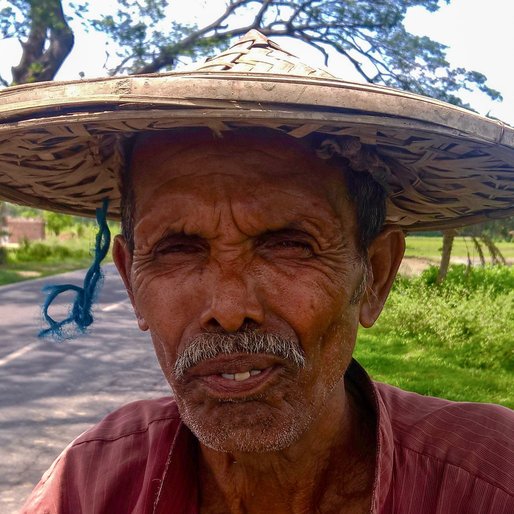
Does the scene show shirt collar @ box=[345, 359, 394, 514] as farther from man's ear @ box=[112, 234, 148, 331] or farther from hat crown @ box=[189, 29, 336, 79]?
hat crown @ box=[189, 29, 336, 79]

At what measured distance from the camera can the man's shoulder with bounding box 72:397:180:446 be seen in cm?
189

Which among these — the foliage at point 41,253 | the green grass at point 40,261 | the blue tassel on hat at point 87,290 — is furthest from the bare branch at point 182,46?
the blue tassel on hat at point 87,290

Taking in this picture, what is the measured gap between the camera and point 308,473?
1.74 meters

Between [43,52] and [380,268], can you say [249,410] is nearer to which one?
Answer: [380,268]

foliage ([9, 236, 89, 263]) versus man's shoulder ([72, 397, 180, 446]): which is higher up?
man's shoulder ([72, 397, 180, 446])

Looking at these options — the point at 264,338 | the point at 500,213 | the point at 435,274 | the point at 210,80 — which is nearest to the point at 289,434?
the point at 264,338

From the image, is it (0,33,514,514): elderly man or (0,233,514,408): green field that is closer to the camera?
(0,33,514,514): elderly man

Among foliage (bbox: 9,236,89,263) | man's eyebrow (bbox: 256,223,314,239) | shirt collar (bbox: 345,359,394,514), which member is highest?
man's eyebrow (bbox: 256,223,314,239)

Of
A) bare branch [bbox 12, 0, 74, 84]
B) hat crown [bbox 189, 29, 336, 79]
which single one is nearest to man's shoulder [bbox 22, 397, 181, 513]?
hat crown [bbox 189, 29, 336, 79]

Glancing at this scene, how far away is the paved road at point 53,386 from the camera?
479cm

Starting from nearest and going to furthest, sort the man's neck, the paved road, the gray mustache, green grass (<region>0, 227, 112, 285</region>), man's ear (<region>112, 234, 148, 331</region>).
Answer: the gray mustache, the man's neck, man's ear (<region>112, 234, 148, 331</region>), the paved road, green grass (<region>0, 227, 112, 285</region>)

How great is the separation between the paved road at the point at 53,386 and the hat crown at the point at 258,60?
330 cm

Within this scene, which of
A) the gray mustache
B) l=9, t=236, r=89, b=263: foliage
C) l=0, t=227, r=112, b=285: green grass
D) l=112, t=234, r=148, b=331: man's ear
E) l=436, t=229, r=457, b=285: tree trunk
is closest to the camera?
the gray mustache

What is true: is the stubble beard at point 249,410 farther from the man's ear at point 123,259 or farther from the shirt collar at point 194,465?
the man's ear at point 123,259
